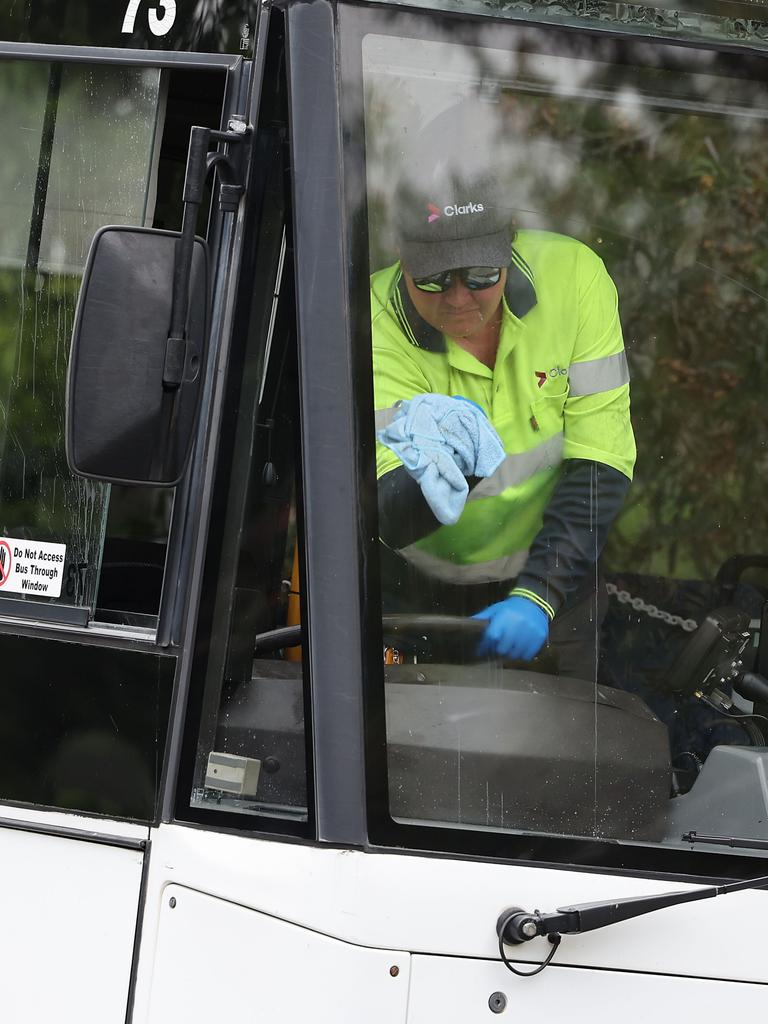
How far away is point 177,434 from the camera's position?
69.6 inches

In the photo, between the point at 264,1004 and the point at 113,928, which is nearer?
the point at 264,1004

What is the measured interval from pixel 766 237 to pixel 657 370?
0.89 ft

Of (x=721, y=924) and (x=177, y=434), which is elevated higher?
(x=177, y=434)

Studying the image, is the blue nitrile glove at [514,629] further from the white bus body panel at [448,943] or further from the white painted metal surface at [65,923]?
the white painted metal surface at [65,923]

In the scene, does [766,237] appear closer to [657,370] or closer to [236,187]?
[657,370]

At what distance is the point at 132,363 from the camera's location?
1.74 metres

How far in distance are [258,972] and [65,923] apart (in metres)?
0.37

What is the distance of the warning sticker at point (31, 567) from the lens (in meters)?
2.06

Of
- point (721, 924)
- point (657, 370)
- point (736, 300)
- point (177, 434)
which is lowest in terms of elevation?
point (721, 924)

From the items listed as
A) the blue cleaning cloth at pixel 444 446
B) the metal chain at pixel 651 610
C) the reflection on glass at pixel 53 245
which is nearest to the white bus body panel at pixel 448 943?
the metal chain at pixel 651 610

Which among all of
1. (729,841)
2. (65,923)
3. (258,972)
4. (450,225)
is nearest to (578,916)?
(729,841)

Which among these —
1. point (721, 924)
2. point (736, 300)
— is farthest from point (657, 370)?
Answer: point (721, 924)

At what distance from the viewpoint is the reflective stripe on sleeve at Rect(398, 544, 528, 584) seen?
5.91ft

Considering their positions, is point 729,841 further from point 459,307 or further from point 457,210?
point 457,210
